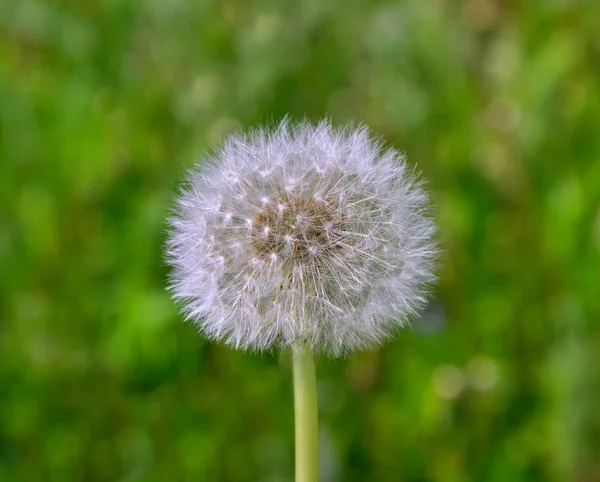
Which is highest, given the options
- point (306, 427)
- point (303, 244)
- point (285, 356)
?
point (285, 356)

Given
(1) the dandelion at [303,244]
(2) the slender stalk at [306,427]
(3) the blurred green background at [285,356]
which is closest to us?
(2) the slender stalk at [306,427]

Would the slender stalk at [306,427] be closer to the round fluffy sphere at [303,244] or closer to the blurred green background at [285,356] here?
the round fluffy sphere at [303,244]

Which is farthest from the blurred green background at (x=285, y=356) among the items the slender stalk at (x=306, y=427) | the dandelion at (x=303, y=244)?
the slender stalk at (x=306, y=427)

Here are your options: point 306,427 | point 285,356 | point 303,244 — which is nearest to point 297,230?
point 303,244

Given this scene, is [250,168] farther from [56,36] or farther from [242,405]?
[56,36]

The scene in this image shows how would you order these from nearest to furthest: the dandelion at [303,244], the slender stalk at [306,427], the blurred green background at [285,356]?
1. the slender stalk at [306,427]
2. the dandelion at [303,244]
3. the blurred green background at [285,356]

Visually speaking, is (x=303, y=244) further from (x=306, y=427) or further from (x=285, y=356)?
(x=285, y=356)

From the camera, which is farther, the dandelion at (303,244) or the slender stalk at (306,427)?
the dandelion at (303,244)

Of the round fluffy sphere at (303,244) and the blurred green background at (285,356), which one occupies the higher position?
the blurred green background at (285,356)
